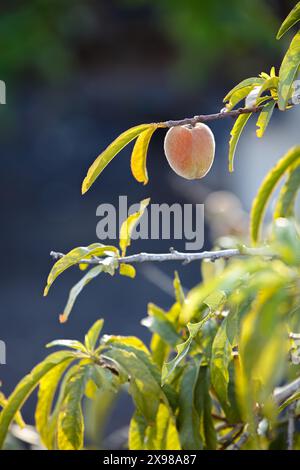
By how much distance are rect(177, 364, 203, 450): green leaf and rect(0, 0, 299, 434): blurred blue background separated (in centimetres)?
223

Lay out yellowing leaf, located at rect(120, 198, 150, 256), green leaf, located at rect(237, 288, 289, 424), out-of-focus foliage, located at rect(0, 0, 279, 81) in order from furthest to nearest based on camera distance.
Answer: out-of-focus foliage, located at rect(0, 0, 279, 81), yellowing leaf, located at rect(120, 198, 150, 256), green leaf, located at rect(237, 288, 289, 424)

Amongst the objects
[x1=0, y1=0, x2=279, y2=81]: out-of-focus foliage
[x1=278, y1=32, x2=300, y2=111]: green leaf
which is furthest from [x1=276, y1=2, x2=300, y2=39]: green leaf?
[x1=0, y1=0, x2=279, y2=81]: out-of-focus foliage

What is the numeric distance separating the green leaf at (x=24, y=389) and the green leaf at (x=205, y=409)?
0.32ft

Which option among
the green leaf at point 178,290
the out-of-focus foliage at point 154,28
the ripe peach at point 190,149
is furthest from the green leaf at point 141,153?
the out-of-focus foliage at point 154,28

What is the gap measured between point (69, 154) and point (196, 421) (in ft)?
13.1

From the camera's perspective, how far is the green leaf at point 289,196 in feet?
1.83

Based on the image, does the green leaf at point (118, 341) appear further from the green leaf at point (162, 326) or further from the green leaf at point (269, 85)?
the green leaf at point (269, 85)

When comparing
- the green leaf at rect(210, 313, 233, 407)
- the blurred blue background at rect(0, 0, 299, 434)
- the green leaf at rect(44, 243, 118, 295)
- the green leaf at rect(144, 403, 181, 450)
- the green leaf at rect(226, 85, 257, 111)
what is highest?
the blurred blue background at rect(0, 0, 299, 434)

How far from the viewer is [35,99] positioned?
5.15 metres

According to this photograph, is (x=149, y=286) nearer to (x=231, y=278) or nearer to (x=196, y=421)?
(x=196, y=421)

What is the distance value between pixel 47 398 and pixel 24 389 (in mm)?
36

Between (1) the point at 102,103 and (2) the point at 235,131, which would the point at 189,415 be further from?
(1) the point at 102,103

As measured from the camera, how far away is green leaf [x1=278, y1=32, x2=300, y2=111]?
394mm

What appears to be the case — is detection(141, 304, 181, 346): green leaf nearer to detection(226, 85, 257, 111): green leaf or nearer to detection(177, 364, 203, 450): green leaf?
detection(177, 364, 203, 450): green leaf
